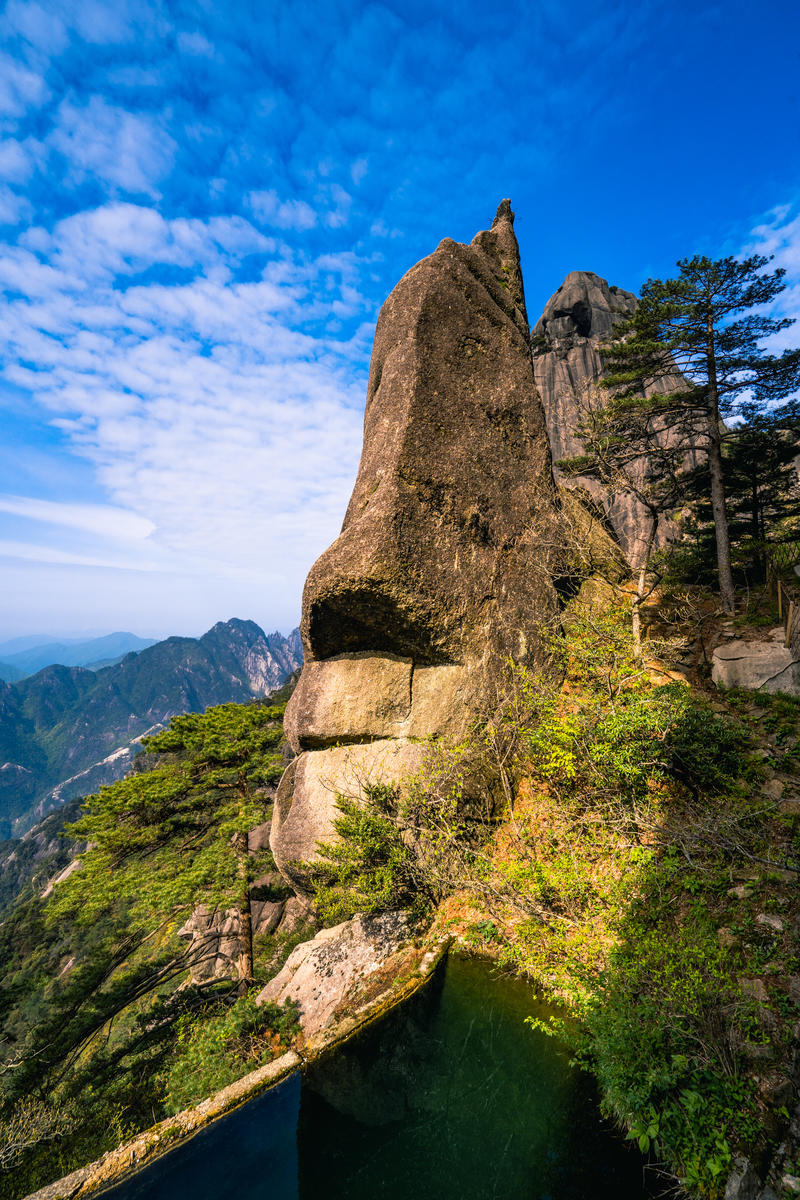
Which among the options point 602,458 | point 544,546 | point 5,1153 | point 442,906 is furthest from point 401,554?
point 5,1153

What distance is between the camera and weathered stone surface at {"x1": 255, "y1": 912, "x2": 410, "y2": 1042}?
26.6 ft

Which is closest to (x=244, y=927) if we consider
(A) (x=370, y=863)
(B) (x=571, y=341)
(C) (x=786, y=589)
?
(A) (x=370, y=863)

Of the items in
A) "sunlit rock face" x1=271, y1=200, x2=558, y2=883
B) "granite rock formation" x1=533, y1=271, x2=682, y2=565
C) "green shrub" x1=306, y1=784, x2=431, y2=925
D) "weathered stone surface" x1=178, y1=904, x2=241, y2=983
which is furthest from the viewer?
"granite rock formation" x1=533, y1=271, x2=682, y2=565

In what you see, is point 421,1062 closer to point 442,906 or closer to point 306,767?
point 442,906

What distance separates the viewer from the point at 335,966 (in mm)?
8789

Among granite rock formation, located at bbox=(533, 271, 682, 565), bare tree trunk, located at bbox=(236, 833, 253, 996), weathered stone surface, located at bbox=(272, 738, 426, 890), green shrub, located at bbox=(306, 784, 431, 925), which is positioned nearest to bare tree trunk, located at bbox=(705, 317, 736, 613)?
weathered stone surface, located at bbox=(272, 738, 426, 890)

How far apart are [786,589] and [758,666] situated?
3.13 metres

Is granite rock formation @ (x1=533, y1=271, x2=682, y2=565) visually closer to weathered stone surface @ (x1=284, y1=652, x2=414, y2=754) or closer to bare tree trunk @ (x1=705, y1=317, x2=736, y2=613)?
bare tree trunk @ (x1=705, y1=317, x2=736, y2=613)

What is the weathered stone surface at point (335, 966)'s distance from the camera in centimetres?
812

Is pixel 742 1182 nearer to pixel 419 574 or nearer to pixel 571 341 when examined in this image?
pixel 419 574

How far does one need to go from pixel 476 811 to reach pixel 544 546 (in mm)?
7862

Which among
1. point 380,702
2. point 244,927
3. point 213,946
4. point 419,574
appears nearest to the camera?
point 419,574

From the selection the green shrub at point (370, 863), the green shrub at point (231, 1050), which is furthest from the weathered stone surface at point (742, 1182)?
the green shrub at point (231, 1050)

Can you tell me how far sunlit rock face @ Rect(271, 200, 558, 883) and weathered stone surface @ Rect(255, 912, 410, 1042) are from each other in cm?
171
